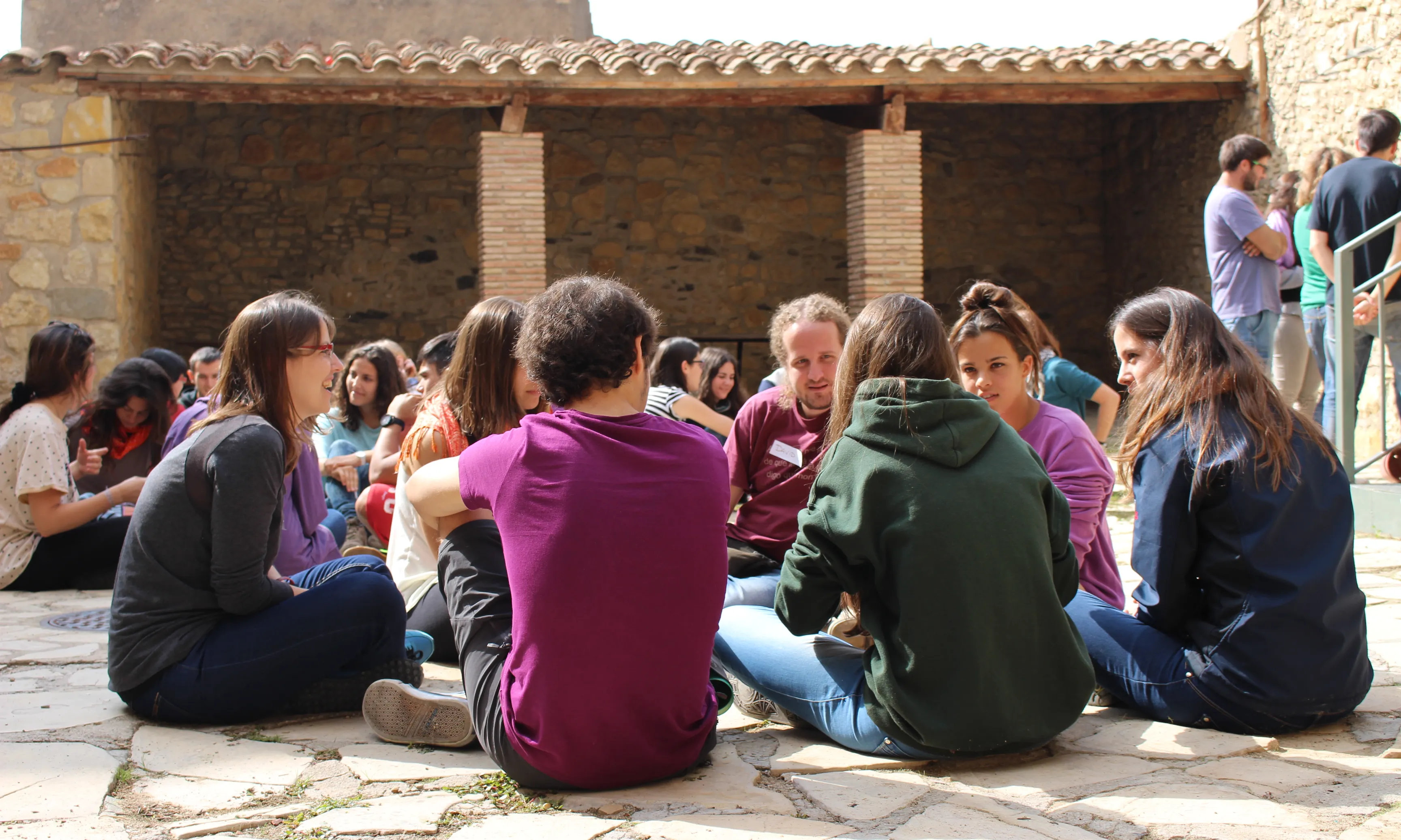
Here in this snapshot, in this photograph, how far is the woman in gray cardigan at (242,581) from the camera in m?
2.73

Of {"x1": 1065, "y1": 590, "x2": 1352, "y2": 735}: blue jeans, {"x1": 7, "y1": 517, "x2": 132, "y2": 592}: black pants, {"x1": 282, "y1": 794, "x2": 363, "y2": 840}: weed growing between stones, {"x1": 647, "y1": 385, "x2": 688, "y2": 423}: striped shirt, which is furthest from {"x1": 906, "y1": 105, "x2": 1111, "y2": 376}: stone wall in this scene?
{"x1": 282, "y1": 794, "x2": 363, "y2": 840}: weed growing between stones

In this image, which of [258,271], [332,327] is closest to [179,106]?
[258,271]

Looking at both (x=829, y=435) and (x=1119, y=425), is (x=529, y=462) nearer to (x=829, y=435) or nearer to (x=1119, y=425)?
(x=829, y=435)

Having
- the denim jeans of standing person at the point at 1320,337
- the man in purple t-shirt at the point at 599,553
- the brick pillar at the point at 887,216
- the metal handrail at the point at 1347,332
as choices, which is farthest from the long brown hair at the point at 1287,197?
the man in purple t-shirt at the point at 599,553

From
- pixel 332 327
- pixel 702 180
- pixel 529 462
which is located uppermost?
pixel 702 180

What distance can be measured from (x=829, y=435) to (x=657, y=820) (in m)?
0.99

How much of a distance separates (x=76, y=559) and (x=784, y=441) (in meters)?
3.33

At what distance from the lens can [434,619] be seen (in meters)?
3.56

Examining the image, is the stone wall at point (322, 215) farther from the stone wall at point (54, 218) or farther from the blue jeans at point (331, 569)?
the blue jeans at point (331, 569)

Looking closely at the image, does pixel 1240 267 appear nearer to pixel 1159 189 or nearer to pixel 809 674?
pixel 809 674

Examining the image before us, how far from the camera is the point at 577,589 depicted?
2.24 m

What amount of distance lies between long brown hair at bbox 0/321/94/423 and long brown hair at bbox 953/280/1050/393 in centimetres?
345

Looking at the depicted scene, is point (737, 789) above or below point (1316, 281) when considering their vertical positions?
below

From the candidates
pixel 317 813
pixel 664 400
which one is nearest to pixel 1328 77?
pixel 664 400
